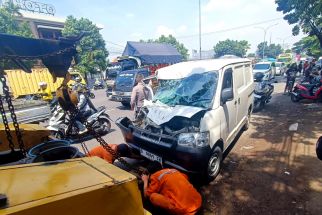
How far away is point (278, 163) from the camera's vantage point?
4.59 m

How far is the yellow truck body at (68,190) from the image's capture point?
1.42 metres

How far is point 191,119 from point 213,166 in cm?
94

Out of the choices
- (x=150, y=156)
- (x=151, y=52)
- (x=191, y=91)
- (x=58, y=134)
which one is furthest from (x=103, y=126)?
(x=151, y=52)

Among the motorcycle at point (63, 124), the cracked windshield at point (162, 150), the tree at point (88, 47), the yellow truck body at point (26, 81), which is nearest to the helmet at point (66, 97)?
the cracked windshield at point (162, 150)

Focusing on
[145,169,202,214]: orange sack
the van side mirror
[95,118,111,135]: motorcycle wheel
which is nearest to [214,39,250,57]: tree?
[95,118,111,135]: motorcycle wheel

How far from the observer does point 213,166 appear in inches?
161

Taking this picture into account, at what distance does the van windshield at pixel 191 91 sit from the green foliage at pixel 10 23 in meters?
18.8

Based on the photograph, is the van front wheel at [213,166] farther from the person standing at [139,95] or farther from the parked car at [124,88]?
the parked car at [124,88]

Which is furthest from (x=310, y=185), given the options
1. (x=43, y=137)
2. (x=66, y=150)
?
(x=43, y=137)

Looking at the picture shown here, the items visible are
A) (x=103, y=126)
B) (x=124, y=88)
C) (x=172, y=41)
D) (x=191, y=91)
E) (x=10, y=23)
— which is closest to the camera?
(x=191, y=91)

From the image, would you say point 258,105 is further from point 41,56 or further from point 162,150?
Answer: point 41,56

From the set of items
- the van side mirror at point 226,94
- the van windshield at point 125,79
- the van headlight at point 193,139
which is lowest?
the van headlight at point 193,139

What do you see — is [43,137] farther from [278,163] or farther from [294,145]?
[294,145]

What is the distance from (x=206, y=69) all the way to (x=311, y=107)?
677cm
